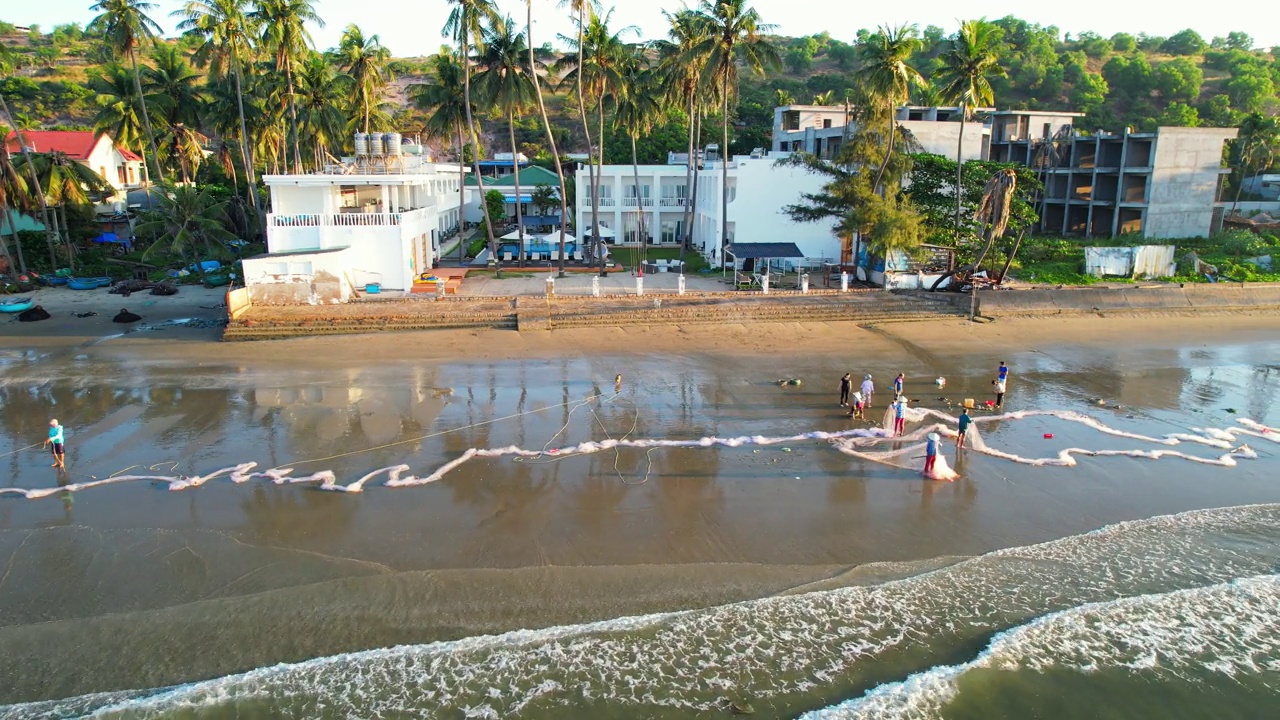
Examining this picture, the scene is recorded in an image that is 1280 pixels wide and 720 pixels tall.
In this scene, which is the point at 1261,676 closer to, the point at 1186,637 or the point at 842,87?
the point at 1186,637

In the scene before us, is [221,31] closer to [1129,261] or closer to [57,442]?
[57,442]

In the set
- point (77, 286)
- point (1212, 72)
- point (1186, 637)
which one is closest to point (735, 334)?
point (1186, 637)

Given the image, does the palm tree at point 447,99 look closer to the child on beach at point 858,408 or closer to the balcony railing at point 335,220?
the balcony railing at point 335,220

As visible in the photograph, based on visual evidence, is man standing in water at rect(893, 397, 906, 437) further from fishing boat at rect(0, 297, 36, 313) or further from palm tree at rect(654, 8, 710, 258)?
fishing boat at rect(0, 297, 36, 313)

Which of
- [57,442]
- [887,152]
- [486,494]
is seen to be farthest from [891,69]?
[57,442]

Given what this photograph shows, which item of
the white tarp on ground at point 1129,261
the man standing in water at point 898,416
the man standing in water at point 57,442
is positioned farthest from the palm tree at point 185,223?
the white tarp on ground at point 1129,261

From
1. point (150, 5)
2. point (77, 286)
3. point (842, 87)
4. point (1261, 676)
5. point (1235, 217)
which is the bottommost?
point (1261, 676)

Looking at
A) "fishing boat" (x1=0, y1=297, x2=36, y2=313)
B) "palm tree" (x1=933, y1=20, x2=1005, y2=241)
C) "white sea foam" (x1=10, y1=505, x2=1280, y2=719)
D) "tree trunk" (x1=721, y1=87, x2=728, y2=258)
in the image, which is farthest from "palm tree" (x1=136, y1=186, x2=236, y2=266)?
"palm tree" (x1=933, y1=20, x2=1005, y2=241)
